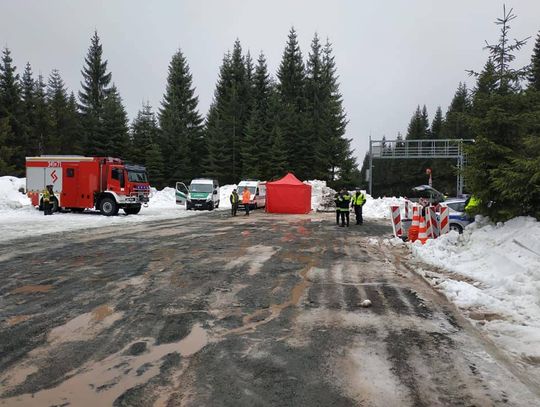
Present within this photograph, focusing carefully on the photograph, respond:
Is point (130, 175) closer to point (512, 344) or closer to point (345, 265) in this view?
point (345, 265)

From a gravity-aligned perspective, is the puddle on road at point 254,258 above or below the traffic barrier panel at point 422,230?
below

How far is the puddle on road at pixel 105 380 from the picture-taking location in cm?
379

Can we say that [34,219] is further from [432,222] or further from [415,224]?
[432,222]

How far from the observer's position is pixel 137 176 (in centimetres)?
2762

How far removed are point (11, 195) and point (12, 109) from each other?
2922cm

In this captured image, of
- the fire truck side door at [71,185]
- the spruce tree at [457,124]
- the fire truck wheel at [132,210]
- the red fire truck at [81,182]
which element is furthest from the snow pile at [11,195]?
the spruce tree at [457,124]

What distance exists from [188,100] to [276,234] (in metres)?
49.9

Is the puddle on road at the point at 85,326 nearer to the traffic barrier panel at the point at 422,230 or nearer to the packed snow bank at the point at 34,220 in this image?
the packed snow bank at the point at 34,220

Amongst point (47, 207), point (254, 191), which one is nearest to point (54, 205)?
point (47, 207)

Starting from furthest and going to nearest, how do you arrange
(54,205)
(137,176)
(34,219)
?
(137,176), (54,205), (34,219)

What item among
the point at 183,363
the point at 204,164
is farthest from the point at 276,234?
the point at 204,164

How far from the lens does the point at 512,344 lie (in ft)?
17.2

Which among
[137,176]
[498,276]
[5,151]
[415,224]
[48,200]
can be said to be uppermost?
[5,151]

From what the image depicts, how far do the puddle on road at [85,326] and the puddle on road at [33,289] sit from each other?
5.59ft
